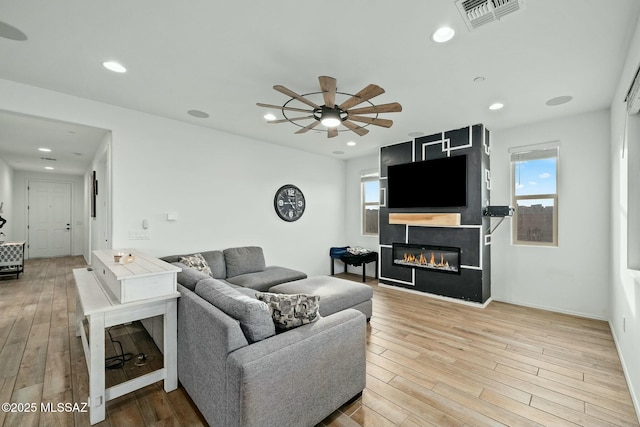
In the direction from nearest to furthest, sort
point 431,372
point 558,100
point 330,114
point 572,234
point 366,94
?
point 366,94 < point 431,372 < point 330,114 < point 558,100 < point 572,234

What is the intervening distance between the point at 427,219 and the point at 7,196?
968 centimetres

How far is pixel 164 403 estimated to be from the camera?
6.73ft

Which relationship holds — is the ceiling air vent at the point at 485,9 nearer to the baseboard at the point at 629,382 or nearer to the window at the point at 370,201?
the baseboard at the point at 629,382

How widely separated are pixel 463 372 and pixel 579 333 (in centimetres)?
194

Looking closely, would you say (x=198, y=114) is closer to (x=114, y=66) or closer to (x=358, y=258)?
(x=114, y=66)

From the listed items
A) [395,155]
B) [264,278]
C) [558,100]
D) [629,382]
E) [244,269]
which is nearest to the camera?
[629,382]

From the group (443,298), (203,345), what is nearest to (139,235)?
(203,345)

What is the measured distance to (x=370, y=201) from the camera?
20.7 feet

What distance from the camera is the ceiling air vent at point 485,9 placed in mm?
1750

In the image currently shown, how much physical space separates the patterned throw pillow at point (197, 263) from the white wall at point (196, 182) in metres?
0.44

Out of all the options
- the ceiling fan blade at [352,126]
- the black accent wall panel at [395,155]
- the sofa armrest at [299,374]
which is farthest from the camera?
the black accent wall panel at [395,155]

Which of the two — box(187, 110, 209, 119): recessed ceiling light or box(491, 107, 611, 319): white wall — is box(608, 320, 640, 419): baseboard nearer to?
box(491, 107, 611, 319): white wall

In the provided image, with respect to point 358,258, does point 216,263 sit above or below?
above

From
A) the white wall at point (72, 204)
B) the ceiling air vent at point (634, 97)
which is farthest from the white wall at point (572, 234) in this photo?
the white wall at point (72, 204)
